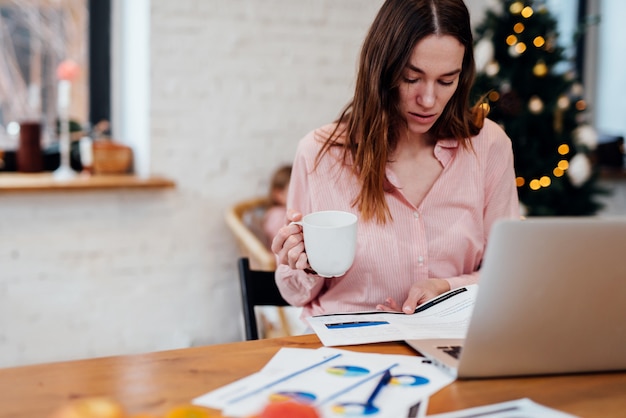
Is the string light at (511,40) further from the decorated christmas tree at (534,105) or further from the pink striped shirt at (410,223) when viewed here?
the pink striped shirt at (410,223)

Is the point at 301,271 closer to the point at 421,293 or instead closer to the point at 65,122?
the point at 421,293

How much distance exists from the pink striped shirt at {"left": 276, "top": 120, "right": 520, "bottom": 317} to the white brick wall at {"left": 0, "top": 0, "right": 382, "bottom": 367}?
137cm

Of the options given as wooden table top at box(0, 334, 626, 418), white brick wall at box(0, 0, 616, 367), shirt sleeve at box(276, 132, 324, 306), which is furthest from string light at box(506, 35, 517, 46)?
wooden table top at box(0, 334, 626, 418)

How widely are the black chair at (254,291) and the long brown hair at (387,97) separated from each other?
0.78ft

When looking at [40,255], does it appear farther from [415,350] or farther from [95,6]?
[415,350]

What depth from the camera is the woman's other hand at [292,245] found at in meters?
Result: 1.16

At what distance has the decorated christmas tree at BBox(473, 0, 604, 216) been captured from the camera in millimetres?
2785

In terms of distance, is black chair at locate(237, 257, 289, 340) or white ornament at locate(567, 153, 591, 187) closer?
black chair at locate(237, 257, 289, 340)

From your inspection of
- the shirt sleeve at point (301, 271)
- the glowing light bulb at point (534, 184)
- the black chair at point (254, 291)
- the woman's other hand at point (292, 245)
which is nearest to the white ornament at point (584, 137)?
the glowing light bulb at point (534, 184)

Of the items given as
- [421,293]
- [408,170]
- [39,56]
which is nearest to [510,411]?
[421,293]

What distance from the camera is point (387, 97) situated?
1.38 meters

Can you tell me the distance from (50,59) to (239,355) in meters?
2.32

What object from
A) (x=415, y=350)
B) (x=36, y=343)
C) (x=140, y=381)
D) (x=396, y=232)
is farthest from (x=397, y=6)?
(x=36, y=343)

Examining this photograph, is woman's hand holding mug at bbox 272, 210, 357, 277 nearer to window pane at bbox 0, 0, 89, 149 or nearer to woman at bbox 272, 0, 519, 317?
woman at bbox 272, 0, 519, 317
